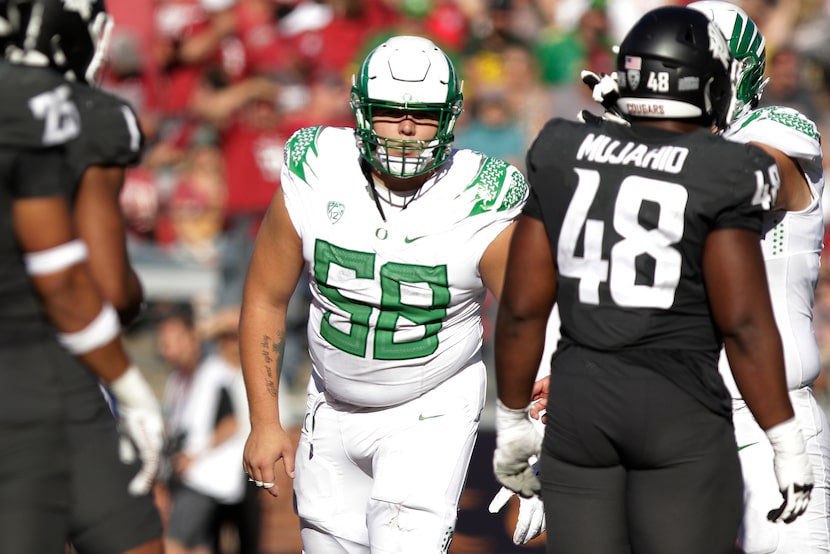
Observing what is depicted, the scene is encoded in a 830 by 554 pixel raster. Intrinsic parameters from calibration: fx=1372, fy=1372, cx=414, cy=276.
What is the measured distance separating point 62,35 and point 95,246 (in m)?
0.55

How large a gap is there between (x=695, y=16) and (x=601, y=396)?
1021mm

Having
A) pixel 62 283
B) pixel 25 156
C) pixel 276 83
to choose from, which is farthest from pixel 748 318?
pixel 276 83

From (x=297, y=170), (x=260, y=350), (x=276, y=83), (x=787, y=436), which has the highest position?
(x=297, y=170)

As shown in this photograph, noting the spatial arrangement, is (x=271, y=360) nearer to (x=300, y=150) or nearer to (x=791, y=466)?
(x=300, y=150)

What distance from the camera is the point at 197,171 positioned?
9.53 meters

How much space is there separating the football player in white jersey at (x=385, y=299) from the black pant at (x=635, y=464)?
29.2 inches

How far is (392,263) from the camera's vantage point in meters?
4.24

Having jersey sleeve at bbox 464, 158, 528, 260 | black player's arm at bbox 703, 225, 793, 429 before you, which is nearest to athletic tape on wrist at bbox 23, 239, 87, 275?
jersey sleeve at bbox 464, 158, 528, 260

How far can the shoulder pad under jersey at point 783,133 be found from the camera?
386 cm

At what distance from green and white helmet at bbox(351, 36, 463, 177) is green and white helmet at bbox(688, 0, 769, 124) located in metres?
0.81

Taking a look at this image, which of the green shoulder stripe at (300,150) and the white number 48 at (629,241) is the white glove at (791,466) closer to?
the white number 48 at (629,241)

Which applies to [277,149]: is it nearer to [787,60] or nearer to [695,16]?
[787,60]

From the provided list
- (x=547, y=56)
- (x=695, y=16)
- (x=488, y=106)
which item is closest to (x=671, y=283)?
(x=695, y=16)

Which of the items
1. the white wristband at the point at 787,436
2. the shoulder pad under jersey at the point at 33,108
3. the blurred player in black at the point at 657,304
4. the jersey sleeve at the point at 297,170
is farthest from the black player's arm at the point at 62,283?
the white wristband at the point at 787,436
